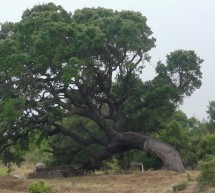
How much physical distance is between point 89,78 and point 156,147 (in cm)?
417

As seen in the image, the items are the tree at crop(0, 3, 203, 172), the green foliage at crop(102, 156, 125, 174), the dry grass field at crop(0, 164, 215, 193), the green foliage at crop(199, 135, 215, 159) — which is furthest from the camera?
the green foliage at crop(102, 156, 125, 174)

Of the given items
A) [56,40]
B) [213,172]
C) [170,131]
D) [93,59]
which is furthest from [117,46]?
[213,172]

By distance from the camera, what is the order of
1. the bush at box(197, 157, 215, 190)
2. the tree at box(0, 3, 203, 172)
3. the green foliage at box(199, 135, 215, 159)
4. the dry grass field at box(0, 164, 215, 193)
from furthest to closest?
the green foliage at box(199, 135, 215, 159) → the tree at box(0, 3, 203, 172) → the dry grass field at box(0, 164, 215, 193) → the bush at box(197, 157, 215, 190)

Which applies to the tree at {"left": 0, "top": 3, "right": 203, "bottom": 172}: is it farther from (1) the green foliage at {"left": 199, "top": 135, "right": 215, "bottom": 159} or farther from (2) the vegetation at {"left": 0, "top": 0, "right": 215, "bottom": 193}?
(1) the green foliage at {"left": 199, "top": 135, "right": 215, "bottom": 159}

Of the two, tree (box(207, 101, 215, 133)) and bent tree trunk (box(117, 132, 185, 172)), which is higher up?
tree (box(207, 101, 215, 133))

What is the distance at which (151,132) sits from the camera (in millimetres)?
26328

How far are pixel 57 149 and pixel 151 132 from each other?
191 inches

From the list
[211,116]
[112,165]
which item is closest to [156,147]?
[112,165]

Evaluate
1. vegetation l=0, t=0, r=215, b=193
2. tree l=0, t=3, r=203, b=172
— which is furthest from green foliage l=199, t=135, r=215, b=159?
tree l=0, t=3, r=203, b=172

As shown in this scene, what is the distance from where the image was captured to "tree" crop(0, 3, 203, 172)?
21781 mm

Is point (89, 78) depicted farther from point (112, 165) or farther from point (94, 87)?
point (112, 165)

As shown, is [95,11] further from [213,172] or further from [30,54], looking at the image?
[213,172]

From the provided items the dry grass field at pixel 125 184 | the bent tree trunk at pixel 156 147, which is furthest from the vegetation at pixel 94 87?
the dry grass field at pixel 125 184

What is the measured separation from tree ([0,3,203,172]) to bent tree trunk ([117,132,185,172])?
0.04 meters
